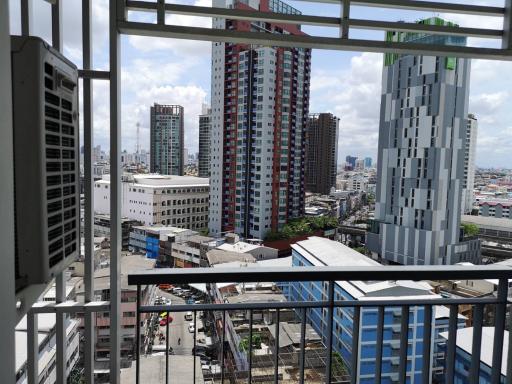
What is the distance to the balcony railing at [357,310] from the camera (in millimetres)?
1337

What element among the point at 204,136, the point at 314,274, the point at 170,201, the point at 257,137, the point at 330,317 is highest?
the point at 257,137

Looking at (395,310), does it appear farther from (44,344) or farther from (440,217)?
(440,217)

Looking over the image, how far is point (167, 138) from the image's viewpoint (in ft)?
27.0

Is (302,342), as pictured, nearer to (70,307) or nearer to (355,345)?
(355,345)

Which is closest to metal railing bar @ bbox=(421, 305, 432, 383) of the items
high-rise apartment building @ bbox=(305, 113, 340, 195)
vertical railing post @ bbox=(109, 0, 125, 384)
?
vertical railing post @ bbox=(109, 0, 125, 384)

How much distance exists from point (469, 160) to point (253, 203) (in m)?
11.4

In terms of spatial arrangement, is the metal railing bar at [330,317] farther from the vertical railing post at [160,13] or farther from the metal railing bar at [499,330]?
the vertical railing post at [160,13]

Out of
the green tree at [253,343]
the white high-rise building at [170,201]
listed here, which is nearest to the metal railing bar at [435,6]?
the green tree at [253,343]

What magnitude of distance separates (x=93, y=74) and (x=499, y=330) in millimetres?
1912

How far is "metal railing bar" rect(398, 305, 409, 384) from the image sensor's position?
4.94 feet

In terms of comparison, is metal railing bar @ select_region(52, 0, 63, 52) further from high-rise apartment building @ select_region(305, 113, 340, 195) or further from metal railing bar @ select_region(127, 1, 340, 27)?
high-rise apartment building @ select_region(305, 113, 340, 195)

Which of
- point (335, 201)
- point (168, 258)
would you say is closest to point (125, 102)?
point (335, 201)

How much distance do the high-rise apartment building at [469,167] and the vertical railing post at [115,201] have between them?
3138 millimetres

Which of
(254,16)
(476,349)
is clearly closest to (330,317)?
(476,349)
